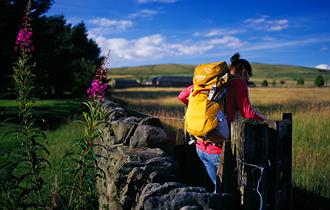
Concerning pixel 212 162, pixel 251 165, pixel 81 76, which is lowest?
pixel 212 162

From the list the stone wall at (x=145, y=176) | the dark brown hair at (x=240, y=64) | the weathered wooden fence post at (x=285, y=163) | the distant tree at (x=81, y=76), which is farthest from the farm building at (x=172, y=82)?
the weathered wooden fence post at (x=285, y=163)

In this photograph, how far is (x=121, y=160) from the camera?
197 inches

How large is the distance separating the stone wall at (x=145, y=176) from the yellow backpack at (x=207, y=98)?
553 millimetres

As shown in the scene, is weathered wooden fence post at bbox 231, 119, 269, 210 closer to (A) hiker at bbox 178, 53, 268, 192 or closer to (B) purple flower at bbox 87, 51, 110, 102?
(A) hiker at bbox 178, 53, 268, 192

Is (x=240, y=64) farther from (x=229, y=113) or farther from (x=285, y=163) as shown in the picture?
(x=285, y=163)

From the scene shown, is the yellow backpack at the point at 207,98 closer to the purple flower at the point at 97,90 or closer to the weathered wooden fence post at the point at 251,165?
the weathered wooden fence post at the point at 251,165

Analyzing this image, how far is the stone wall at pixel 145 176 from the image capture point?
3.21m

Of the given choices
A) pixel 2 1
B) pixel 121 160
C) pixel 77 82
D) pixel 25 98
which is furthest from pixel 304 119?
pixel 77 82

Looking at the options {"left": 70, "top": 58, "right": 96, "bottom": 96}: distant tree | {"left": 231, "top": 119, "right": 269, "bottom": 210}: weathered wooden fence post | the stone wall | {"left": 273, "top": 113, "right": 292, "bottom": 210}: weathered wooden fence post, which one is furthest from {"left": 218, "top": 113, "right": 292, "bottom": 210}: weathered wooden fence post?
{"left": 70, "top": 58, "right": 96, "bottom": 96}: distant tree

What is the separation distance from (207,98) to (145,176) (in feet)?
3.38

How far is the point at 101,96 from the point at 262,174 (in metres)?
1.79

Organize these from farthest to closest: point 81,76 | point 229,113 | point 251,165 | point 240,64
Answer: point 81,76, point 240,64, point 229,113, point 251,165

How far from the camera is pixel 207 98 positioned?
4191 mm

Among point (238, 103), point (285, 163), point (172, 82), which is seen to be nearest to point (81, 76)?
point (285, 163)
